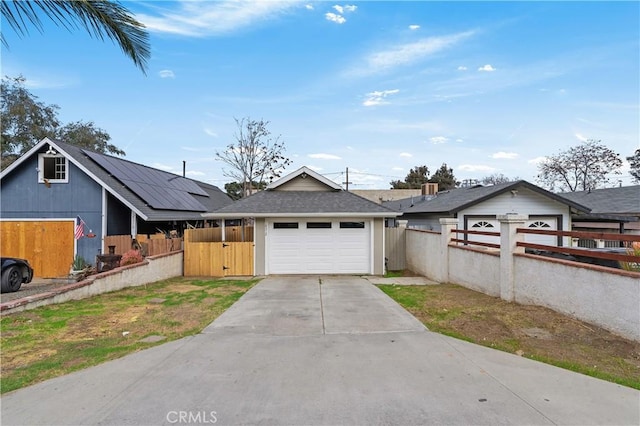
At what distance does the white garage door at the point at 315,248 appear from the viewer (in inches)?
490

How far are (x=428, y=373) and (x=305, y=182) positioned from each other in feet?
37.2

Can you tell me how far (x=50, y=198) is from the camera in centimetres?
1321

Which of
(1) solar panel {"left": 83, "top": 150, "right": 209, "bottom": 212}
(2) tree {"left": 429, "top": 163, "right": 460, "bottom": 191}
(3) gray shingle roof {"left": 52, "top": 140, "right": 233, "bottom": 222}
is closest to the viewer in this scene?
(3) gray shingle roof {"left": 52, "top": 140, "right": 233, "bottom": 222}

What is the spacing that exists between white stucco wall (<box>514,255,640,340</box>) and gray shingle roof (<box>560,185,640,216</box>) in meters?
13.7

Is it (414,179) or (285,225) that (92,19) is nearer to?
(285,225)

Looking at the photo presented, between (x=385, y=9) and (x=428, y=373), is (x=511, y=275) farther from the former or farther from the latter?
(x=385, y=9)

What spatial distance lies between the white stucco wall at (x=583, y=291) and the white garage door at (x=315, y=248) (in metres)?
6.16

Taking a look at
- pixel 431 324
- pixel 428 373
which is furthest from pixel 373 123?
pixel 428 373

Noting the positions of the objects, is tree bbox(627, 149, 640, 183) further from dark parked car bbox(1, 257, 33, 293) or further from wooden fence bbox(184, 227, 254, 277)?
dark parked car bbox(1, 257, 33, 293)

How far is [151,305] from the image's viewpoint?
7.55 metres

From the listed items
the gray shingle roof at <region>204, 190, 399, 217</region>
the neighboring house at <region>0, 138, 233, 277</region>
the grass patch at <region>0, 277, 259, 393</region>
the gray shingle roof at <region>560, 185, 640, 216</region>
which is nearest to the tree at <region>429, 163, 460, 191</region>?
the gray shingle roof at <region>560, 185, 640, 216</region>

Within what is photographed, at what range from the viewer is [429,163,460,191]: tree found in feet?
182

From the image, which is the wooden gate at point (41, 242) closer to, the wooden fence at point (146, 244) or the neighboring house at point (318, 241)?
the wooden fence at point (146, 244)

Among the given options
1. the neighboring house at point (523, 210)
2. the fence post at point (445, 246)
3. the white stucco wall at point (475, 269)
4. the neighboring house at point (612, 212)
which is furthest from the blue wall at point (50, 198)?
the neighboring house at point (612, 212)
